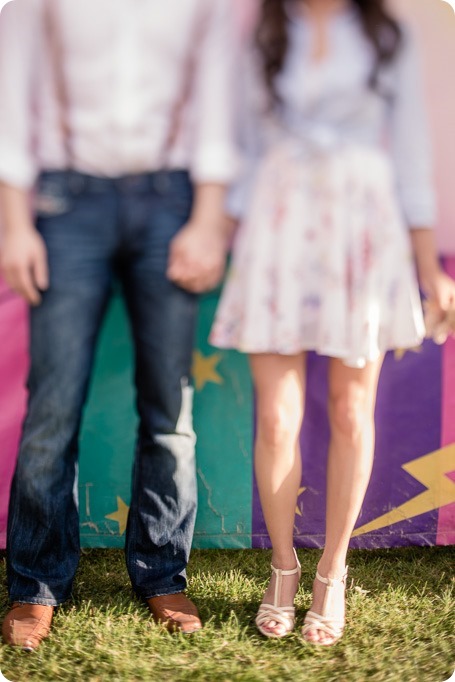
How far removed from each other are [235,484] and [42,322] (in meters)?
0.77

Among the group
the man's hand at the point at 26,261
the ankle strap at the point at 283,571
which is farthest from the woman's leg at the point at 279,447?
the man's hand at the point at 26,261

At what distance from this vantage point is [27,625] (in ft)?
5.74

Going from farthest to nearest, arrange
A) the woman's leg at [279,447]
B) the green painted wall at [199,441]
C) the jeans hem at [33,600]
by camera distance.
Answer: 1. the green painted wall at [199,441]
2. the jeans hem at [33,600]
3. the woman's leg at [279,447]

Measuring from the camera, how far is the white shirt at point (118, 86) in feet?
4.98

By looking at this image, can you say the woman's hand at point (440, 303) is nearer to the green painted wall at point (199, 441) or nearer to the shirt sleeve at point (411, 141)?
the shirt sleeve at point (411, 141)

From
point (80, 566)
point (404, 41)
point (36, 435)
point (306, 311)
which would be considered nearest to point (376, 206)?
point (306, 311)

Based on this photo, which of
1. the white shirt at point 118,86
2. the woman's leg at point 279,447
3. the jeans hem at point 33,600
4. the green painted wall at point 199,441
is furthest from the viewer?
the green painted wall at point 199,441

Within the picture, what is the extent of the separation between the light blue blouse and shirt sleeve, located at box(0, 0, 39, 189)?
1.46 ft

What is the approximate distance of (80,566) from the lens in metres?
2.07

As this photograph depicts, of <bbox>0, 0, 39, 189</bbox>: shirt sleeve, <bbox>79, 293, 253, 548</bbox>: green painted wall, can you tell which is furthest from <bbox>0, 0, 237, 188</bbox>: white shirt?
<bbox>79, 293, 253, 548</bbox>: green painted wall

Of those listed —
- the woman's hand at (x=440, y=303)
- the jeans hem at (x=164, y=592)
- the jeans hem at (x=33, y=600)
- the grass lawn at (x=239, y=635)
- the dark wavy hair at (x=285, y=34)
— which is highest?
the dark wavy hair at (x=285, y=34)

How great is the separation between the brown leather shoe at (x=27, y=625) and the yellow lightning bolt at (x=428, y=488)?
875mm

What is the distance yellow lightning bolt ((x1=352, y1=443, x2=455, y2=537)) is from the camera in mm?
2092

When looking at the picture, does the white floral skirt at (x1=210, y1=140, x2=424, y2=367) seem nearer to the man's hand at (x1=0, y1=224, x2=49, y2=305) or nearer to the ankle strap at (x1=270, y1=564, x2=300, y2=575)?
the man's hand at (x1=0, y1=224, x2=49, y2=305)
